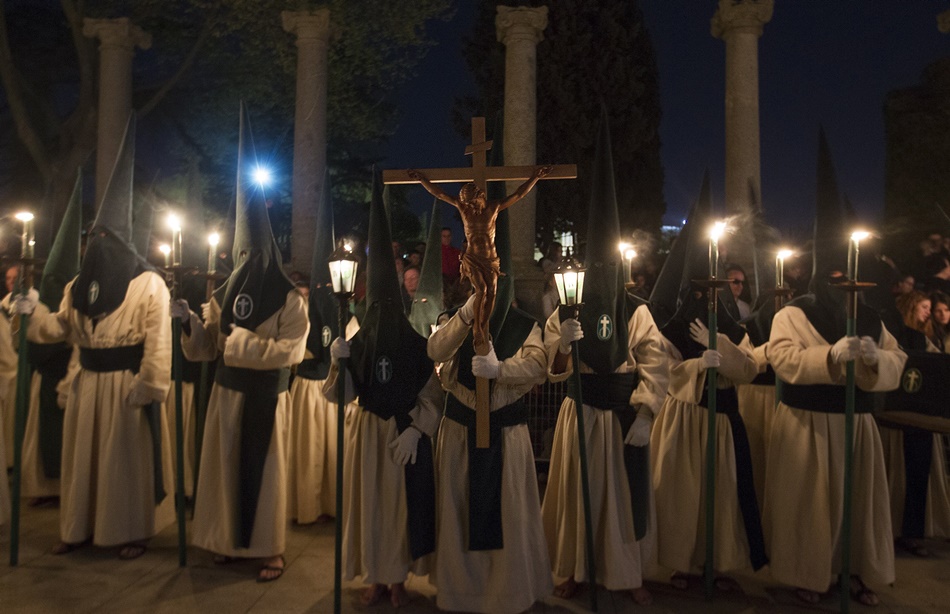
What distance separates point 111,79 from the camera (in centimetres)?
1478

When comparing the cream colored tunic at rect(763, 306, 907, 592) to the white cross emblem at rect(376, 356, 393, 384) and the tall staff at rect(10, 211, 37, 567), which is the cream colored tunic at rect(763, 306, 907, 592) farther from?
the tall staff at rect(10, 211, 37, 567)

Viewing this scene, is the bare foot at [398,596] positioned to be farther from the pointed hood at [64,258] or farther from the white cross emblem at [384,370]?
the pointed hood at [64,258]

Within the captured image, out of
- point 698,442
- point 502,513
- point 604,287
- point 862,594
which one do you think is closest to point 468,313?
point 604,287

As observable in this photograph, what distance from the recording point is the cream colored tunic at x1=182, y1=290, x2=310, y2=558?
539 cm

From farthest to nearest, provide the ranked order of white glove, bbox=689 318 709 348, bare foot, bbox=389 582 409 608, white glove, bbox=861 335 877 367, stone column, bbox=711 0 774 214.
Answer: stone column, bbox=711 0 774 214, white glove, bbox=689 318 709 348, bare foot, bbox=389 582 409 608, white glove, bbox=861 335 877 367

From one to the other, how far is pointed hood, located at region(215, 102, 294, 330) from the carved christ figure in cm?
162

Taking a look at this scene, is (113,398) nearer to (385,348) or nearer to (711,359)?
(385,348)

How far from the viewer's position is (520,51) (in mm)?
12586

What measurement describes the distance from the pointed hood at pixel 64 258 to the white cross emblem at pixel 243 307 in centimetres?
196

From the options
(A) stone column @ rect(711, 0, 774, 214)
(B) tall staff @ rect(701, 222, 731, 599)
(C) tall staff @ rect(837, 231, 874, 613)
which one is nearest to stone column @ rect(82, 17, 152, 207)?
(A) stone column @ rect(711, 0, 774, 214)

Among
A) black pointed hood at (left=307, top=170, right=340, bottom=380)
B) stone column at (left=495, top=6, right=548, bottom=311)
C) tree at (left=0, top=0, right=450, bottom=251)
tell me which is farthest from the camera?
tree at (left=0, top=0, right=450, bottom=251)

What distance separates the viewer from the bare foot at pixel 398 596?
15.9ft

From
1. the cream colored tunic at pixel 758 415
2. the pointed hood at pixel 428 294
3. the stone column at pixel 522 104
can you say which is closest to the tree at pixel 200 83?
the stone column at pixel 522 104

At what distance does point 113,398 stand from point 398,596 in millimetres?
2756
